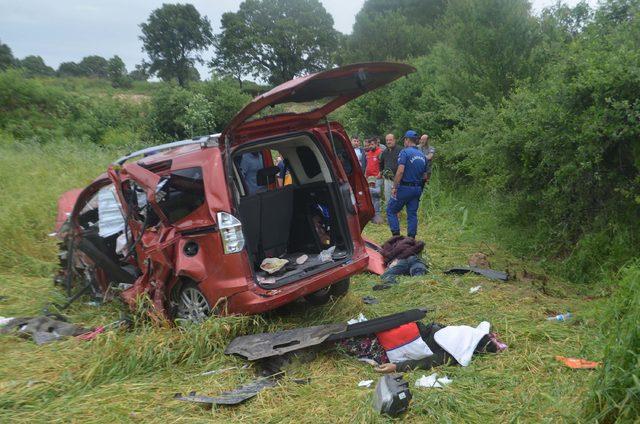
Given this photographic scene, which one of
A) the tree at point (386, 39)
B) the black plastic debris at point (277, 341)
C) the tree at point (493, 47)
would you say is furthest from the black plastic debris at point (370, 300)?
the tree at point (386, 39)

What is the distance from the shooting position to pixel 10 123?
730 inches

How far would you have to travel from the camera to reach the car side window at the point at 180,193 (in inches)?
173

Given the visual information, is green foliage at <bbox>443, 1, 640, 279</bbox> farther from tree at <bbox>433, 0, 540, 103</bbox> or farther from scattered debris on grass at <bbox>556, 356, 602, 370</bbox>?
tree at <bbox>433, 0, 540, 103</bbox>

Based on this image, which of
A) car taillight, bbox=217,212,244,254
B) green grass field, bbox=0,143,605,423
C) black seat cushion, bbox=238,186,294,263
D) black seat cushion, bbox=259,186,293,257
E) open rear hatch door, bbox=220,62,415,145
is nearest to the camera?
green grass field, bbox=0,143,605,423

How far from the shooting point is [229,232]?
4.14m

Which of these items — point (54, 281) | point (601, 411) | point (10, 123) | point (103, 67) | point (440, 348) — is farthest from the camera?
point (103, 67)

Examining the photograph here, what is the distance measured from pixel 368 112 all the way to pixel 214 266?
42.2 ft

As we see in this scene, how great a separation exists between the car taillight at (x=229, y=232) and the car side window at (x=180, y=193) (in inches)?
13.8

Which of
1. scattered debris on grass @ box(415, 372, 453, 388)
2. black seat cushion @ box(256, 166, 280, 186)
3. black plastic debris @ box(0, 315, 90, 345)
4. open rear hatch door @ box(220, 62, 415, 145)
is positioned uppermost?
open rear hatch door @ box(220, 62, 415, 145)

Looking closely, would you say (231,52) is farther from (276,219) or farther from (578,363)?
(578,363)

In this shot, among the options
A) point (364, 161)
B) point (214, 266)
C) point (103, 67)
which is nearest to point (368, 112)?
point (364, 161)

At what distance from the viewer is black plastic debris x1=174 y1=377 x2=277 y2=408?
3.42 m

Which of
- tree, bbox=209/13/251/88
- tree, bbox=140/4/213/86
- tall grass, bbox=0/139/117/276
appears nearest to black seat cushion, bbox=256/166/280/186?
tall grass, bbox=0/139/117/276

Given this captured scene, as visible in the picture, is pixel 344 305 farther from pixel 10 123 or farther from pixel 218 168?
pixel 10 123
